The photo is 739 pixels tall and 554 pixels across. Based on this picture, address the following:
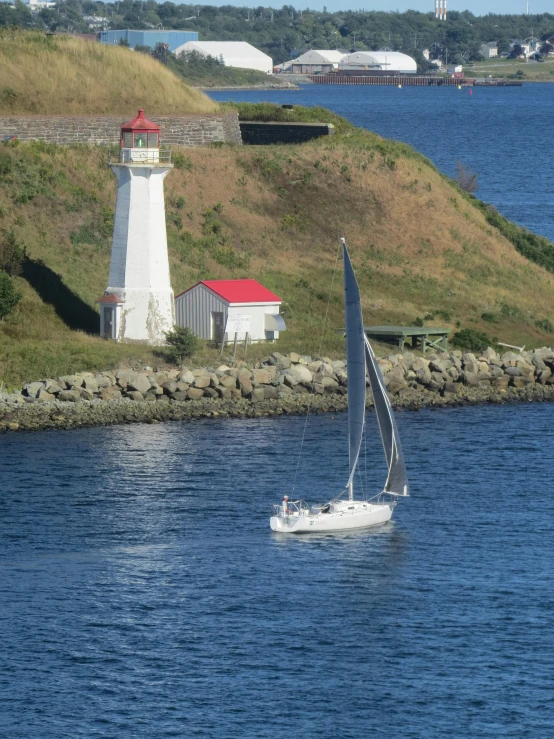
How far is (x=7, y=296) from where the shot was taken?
5344 cm

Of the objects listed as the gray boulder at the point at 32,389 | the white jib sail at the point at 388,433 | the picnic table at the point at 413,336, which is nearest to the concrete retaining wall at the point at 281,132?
the picnic table at the point at 413,336

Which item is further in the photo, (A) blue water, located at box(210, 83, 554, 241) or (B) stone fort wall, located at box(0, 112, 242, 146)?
(A) blue water, located at box(210, 83, 554, 241)

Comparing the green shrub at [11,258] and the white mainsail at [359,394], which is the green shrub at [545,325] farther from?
the white mainsail at [359,394]

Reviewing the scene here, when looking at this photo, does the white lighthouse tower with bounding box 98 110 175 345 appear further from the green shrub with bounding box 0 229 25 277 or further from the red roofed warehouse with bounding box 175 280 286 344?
the green shrub with bounding box 0 229 25 277

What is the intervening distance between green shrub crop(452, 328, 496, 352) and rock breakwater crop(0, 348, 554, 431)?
1796 millimetres

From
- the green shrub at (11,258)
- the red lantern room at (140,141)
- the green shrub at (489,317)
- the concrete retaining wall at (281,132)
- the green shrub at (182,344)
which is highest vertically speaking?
the red lantern room at (140,141)

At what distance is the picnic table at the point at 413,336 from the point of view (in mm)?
57406

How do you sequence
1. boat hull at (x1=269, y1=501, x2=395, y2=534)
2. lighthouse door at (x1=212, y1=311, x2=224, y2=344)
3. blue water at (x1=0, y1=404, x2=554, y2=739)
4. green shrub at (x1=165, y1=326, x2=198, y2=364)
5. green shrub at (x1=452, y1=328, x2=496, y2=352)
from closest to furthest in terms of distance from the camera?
blue water at (x1=0, y1=404, x2=554, y2=739) → boat hull at (x1=269, y1=501, x2=395, y2=534) → green shrub at (x1=165, y1=326, x2=198, y2=364) → lighthouse door at (x1=212, y1=311, x2=224, y2=344) → green shrub at (x1=452, y1=328, x2=496, y2=352)

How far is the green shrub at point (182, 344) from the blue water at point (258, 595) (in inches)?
233

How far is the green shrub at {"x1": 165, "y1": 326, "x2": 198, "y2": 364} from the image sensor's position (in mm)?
52344

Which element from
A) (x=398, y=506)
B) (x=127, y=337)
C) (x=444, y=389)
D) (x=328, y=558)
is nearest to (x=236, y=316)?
(x=127, y=337)

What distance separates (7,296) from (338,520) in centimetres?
2002

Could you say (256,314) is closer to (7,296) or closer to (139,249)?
(139,249)

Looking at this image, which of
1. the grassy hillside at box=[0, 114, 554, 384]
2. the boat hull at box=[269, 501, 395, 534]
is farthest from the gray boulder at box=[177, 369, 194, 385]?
the boat hull at box=[269, 501, 395, 534]
